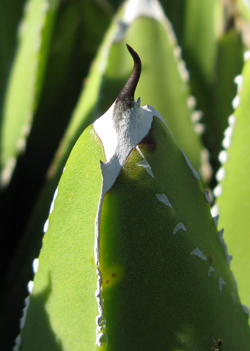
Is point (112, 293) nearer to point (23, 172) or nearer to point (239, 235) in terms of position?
point (239, 235)

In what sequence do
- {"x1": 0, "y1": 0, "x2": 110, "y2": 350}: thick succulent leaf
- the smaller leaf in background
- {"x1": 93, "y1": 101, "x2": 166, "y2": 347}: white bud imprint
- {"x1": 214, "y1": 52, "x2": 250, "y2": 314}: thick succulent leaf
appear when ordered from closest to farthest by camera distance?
{"x1": 93, "y1": 101, "x2": 166, "y2": 347}: white bud imprint, {"x1": 214, "y1": 52, "x2": 250, "y2": 314}: thick succulent leaf, {"x1": 0, "y1": 0, "x2": 110, "y2": 350}: thick succulent leaf, the smaller leaf in background

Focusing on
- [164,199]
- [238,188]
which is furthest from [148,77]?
[164,199]

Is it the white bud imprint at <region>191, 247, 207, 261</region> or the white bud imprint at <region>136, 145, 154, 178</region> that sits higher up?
the white bud imprint at <region>136, 145, 154, 178</region>

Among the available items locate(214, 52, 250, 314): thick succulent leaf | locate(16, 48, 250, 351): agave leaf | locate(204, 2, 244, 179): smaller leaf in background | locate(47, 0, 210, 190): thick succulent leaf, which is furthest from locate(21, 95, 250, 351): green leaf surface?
locate(204, 2, 244, 179): smaller leaf in background

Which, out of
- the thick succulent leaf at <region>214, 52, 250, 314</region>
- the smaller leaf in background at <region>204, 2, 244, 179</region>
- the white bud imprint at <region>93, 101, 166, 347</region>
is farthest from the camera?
the smaller leaf in background at <region>204, 2, 244, 179</region>

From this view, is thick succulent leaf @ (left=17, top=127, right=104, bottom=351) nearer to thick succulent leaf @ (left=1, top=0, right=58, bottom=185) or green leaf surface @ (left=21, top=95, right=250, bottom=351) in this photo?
green leaf surface @ (left=21, top=95, right=250, bottom=351)

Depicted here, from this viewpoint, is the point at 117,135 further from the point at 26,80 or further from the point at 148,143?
the point at 26,80

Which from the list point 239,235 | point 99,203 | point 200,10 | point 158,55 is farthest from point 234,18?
point 99,203

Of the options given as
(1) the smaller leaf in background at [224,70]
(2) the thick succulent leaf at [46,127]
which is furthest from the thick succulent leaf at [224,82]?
(2) the thick succulent leaf at [46,127]
